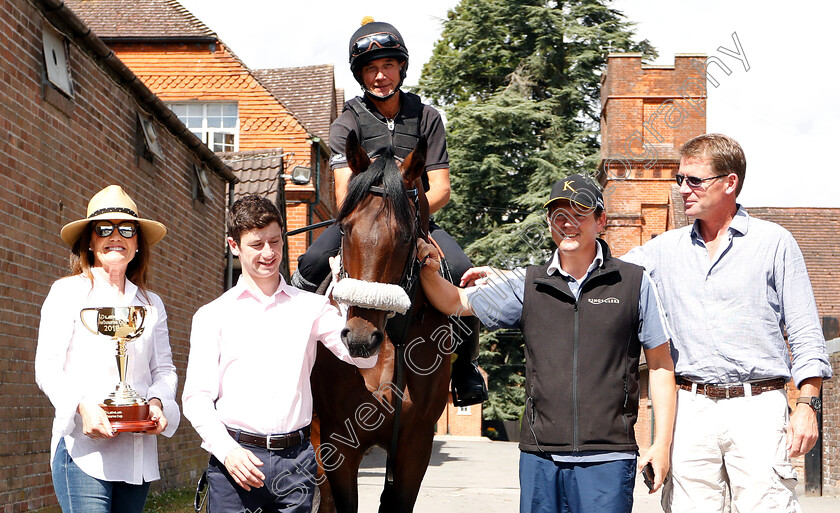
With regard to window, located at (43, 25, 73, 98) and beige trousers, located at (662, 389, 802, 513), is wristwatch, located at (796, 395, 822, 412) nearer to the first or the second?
beige trousers, located at (662, 389, 802, 513)

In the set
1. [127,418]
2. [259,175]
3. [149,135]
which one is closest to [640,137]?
[259,175]

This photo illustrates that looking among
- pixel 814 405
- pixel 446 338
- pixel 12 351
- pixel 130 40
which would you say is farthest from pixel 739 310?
pixel 130 40

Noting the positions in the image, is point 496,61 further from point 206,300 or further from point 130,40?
point 206,300

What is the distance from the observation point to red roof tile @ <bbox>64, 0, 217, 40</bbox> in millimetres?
23891

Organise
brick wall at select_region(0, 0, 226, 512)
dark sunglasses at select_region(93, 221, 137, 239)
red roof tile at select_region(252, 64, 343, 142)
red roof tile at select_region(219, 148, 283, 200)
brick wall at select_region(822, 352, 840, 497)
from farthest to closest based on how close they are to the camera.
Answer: red roof tile at select_region(252, 64, 343, 142), red roof tile at select_region(219, 148, 283, 200), brick wall at select_region(822, 352, 840, 497), brick wall at select_region(0, 0, 226, 512), dark sunglasses at select_region(93, 221, 137, 239)

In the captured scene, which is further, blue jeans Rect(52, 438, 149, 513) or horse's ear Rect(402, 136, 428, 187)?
horse's ear Rect(402, 136, 428, 187)

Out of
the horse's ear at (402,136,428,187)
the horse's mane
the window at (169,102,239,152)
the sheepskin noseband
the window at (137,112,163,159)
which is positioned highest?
the window at (169,102,239,152)

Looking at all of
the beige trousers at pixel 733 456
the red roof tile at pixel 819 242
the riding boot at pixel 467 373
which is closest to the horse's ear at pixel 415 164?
the riding boot at pixel 467 373

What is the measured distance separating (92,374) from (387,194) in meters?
1.52

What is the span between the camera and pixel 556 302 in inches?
156

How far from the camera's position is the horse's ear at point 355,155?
4.25 meters

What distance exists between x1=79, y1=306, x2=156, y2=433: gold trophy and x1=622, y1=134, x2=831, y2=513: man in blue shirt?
2.45 m

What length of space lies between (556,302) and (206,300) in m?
9.77

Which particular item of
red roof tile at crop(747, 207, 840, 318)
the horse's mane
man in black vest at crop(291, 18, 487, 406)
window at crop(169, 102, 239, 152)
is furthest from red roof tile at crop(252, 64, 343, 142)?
the horse's mane
